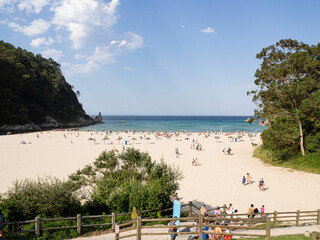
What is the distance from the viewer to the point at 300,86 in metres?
20.3

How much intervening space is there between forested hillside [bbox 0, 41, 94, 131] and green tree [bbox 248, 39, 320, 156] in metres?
69.1

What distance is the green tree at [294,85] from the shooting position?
20375mm

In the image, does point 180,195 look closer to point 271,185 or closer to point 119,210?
point 119,210

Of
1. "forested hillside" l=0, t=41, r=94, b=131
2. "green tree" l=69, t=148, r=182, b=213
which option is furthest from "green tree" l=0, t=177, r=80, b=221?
"forested hillside" l=0, t=41, r=94, b=131

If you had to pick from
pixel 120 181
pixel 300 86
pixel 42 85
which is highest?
pixel 42 85

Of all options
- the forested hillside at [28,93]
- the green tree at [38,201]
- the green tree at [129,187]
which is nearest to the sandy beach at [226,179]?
the green tree at [129,187]

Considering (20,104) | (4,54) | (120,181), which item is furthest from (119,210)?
(4,54)

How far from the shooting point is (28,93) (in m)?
77.4

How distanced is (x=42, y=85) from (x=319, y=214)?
3865 inches

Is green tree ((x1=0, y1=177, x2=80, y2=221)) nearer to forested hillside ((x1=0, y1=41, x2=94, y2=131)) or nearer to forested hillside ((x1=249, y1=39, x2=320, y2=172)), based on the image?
forested hillside ((x1=249, y1=39, x2=320, y2=172))

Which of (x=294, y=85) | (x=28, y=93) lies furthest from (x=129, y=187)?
(x=28, y=93)

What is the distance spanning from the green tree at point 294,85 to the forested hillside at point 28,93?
69143 millimetres

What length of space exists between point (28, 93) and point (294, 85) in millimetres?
85088

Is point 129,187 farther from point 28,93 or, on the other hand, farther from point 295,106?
point 28,93
